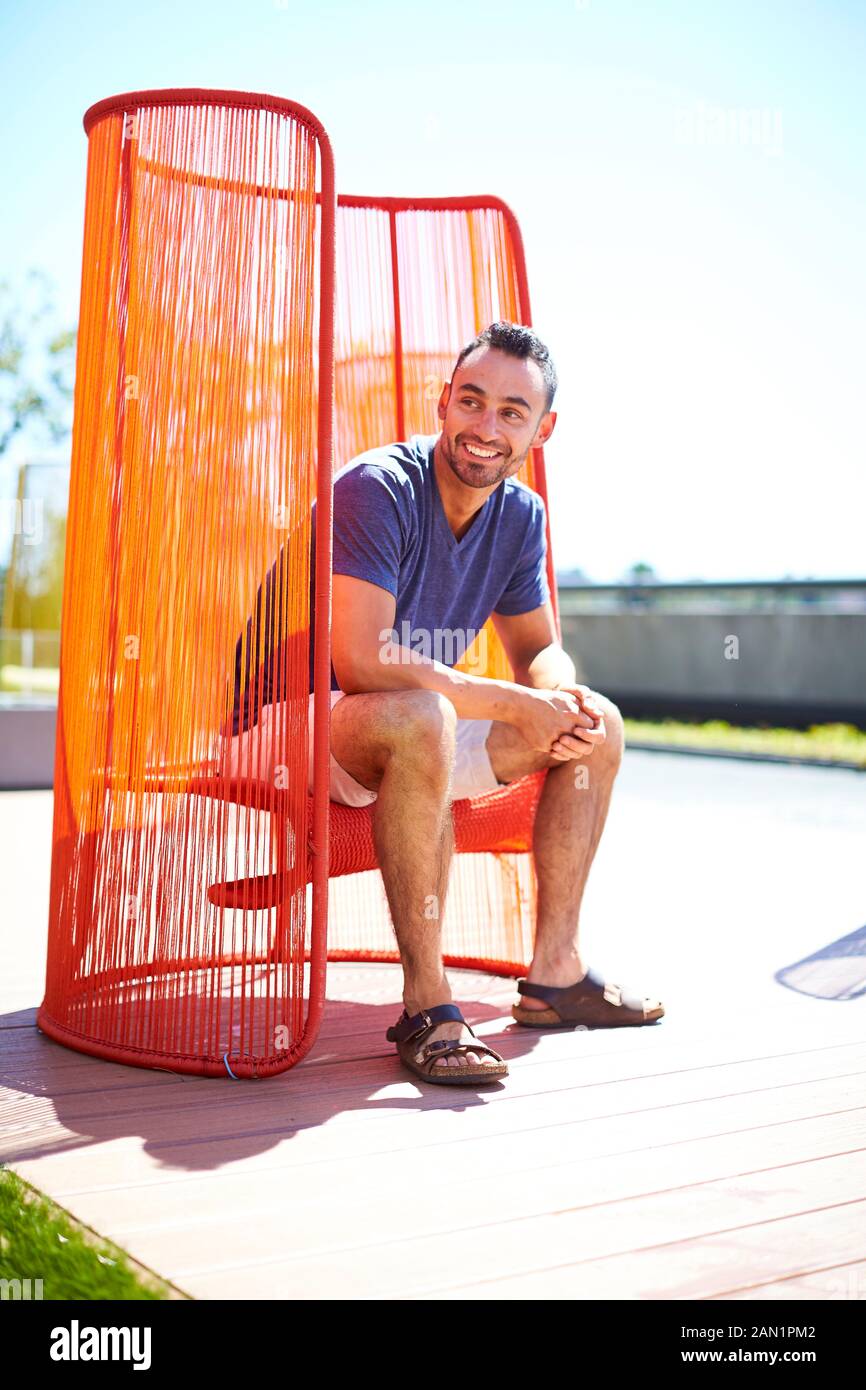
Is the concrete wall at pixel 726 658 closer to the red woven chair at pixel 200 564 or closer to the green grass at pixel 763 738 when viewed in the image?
the green grass at pixel 763 738

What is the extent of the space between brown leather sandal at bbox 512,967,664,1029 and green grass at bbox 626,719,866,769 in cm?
542

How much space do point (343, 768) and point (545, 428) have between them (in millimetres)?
845

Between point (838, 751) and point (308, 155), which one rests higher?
point (308, 155)

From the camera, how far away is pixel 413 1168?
177 centimetres

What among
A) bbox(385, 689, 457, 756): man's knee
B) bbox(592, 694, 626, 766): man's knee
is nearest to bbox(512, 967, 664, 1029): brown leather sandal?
bbox(592, 694, 626, 766): man's knee

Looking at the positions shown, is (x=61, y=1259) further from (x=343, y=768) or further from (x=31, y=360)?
(x=31, y=360)

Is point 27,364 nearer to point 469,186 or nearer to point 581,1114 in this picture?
point 469,186

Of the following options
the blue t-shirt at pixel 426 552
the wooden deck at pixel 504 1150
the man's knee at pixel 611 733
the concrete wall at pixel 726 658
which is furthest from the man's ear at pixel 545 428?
the concrete wall at pixel 726 658

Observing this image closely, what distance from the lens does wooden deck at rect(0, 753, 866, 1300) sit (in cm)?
145

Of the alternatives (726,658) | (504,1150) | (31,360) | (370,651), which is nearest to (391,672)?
(370,651)

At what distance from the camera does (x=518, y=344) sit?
104 inches

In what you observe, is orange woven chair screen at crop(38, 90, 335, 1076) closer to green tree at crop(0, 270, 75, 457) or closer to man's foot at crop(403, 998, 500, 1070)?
man's foot at crop(403, 998, 500, 1070)
